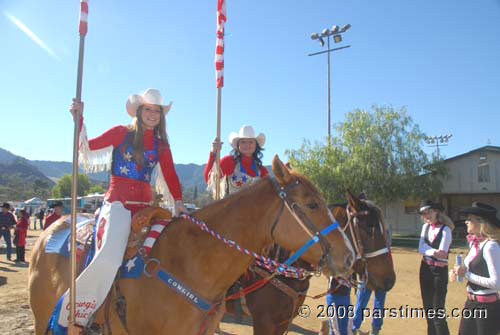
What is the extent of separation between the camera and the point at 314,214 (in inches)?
111

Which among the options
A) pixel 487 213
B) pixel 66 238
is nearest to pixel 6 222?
pixel 66 238

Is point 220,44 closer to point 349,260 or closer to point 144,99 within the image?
point 144,99

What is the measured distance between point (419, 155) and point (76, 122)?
29.3 m

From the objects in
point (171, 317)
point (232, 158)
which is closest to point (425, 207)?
point (232, 158)

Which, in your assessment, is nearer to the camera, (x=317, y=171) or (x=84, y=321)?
(x=84, y=321)

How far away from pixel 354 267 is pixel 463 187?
30.1m

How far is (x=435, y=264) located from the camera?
581 centimetres

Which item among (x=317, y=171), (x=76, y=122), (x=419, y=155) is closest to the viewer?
(x=76, y=122)

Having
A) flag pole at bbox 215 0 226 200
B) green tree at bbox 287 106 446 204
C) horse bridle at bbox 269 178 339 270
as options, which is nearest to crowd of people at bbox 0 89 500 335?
horse bridle at bbox 269 178 339 270

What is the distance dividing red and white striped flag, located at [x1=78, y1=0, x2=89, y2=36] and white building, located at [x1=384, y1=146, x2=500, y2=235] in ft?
93.3

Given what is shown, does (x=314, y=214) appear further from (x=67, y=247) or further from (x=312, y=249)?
(x=67, y=247)

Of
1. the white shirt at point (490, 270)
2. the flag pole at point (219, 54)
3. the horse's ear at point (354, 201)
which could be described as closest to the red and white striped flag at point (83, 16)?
the flag pole at point (219, 54)

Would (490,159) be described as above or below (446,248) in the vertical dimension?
above

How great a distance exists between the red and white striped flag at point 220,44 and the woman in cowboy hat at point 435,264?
430 centimetres
